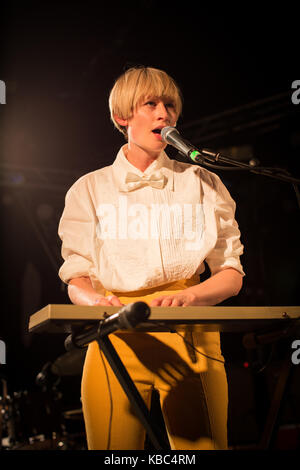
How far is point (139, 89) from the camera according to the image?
179 centimetres

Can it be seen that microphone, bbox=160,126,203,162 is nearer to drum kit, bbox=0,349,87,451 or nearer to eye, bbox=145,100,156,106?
eye, bbox=145,100,156,106

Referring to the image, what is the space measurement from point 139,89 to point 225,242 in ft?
2.19

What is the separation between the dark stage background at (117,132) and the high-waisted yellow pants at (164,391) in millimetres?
1200

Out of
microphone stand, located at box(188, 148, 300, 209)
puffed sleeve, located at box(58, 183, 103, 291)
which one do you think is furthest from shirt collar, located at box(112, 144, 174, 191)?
microphone stand, located at box(188, 148, 300, 209)

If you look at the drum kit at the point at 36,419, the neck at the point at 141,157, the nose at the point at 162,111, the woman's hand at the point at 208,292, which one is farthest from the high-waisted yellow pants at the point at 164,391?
the drum kit at the point at 36,419

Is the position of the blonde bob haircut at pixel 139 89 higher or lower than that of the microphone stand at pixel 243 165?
higher

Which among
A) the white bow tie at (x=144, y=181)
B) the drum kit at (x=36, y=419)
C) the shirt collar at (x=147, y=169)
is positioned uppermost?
the shirt collar at (x=147, y=169)

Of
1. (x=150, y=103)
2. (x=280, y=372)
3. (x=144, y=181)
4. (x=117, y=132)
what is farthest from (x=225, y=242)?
(x=117, y=132)

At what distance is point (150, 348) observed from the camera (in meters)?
1.44

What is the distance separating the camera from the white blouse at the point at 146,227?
1.59 m

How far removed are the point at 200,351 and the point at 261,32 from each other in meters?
2.77

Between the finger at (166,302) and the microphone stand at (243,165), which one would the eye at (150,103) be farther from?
the finger at (166,302)

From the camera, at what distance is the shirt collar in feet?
5.81

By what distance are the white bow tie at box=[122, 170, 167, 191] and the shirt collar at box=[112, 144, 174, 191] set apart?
0.02 metres
